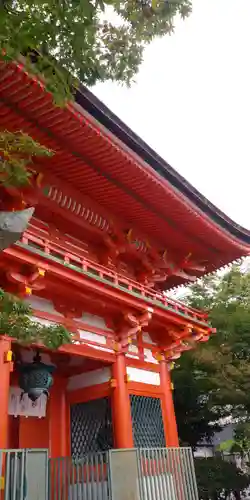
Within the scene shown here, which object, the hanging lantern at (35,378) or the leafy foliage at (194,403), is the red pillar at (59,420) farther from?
the leafy foliage at (194,403)

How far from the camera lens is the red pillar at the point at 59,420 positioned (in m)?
8.24

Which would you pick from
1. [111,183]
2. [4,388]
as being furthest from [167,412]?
[111,183]

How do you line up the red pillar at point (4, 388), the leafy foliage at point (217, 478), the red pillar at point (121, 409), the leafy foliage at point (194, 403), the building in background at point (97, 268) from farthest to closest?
1. the leafy foliage at point (194, 403)
2. the leafy foliage at point (217, 478)
3. the red pillar at point (121, 409)
4. the building in background at point (97, 268)
5. the red pillar at point (4, 388)

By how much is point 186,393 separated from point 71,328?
7.55 m

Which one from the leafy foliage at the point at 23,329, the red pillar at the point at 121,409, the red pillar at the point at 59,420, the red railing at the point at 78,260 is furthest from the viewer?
the red pillar at the point at 59,420

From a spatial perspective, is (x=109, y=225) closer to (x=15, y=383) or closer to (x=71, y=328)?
(x=71, y=328)

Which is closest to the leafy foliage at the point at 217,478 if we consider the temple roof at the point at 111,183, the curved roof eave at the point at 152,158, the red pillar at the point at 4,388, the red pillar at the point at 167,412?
the red pillar at the point at 167,412

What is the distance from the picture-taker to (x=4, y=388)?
588 cm

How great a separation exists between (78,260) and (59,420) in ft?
11.2

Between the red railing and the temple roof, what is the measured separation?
365mm

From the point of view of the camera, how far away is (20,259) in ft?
19.7

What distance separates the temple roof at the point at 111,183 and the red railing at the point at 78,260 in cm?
37

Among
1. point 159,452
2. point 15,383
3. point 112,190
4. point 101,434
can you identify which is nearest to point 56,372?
point 15,383

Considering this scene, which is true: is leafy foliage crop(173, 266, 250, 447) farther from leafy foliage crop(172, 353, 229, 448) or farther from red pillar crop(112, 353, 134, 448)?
red pillar crop(112, 353, 134, 448)
